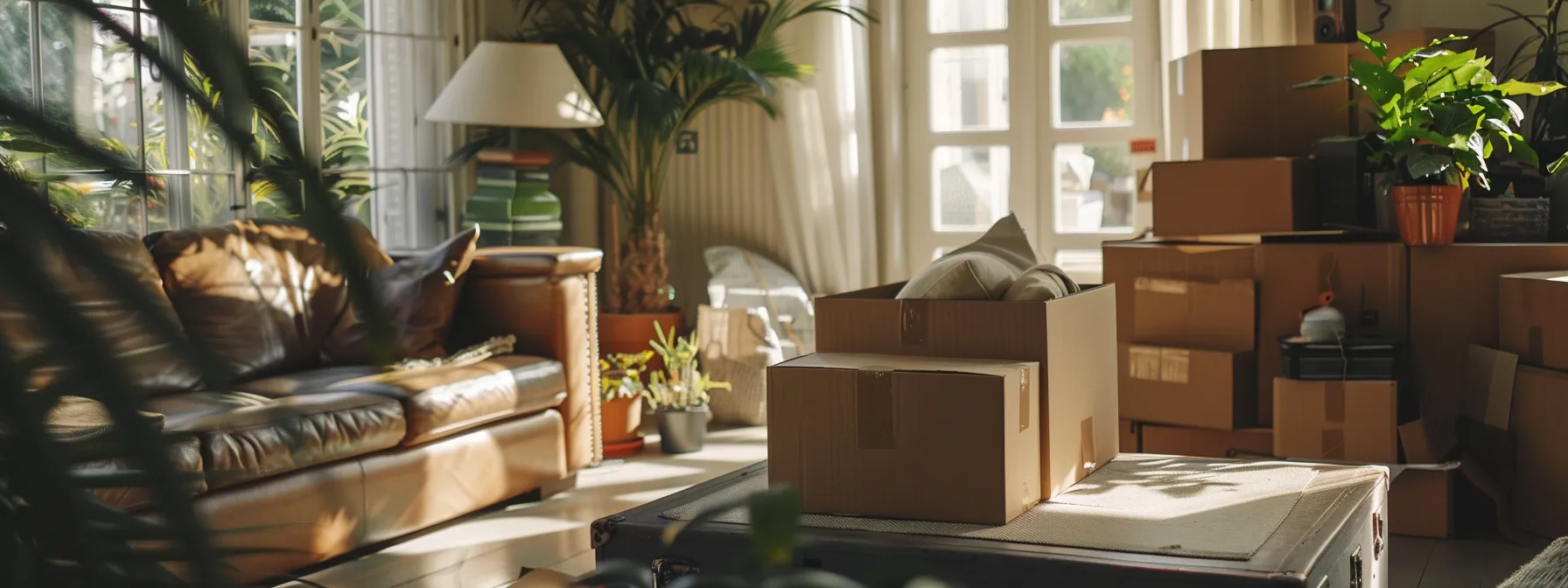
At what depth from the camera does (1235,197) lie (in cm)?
357

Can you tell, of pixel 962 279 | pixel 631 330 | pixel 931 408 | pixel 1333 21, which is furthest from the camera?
pixel 631 330

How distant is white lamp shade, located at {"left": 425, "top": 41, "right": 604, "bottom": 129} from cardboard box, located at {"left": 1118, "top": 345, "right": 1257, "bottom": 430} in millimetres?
2047

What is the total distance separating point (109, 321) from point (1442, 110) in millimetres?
3560

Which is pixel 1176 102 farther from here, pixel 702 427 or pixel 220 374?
pixel 220 374

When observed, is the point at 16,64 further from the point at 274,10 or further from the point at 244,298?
the point at 274,10

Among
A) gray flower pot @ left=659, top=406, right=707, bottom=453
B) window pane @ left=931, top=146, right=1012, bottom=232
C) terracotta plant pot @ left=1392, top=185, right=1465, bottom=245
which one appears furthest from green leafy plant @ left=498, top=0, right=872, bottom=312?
terracotta plant pot @ left=1392, top=185, right=1465, bottom=245

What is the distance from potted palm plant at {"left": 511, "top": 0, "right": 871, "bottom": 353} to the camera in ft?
16.8

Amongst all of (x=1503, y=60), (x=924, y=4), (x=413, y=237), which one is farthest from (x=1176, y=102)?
(x=413, y=237)

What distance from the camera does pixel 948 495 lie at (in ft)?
5.25

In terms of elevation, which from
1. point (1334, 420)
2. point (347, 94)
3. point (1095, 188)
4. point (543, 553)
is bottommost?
point (543, 553)

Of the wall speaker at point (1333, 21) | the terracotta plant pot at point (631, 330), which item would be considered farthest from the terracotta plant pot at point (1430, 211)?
the terracotta plant pot at point (631, 330)

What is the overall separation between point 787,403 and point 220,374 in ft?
4.68

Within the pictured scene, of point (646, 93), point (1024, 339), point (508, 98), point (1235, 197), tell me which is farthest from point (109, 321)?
point (646, 93)

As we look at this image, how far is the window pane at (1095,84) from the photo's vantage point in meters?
5.29
